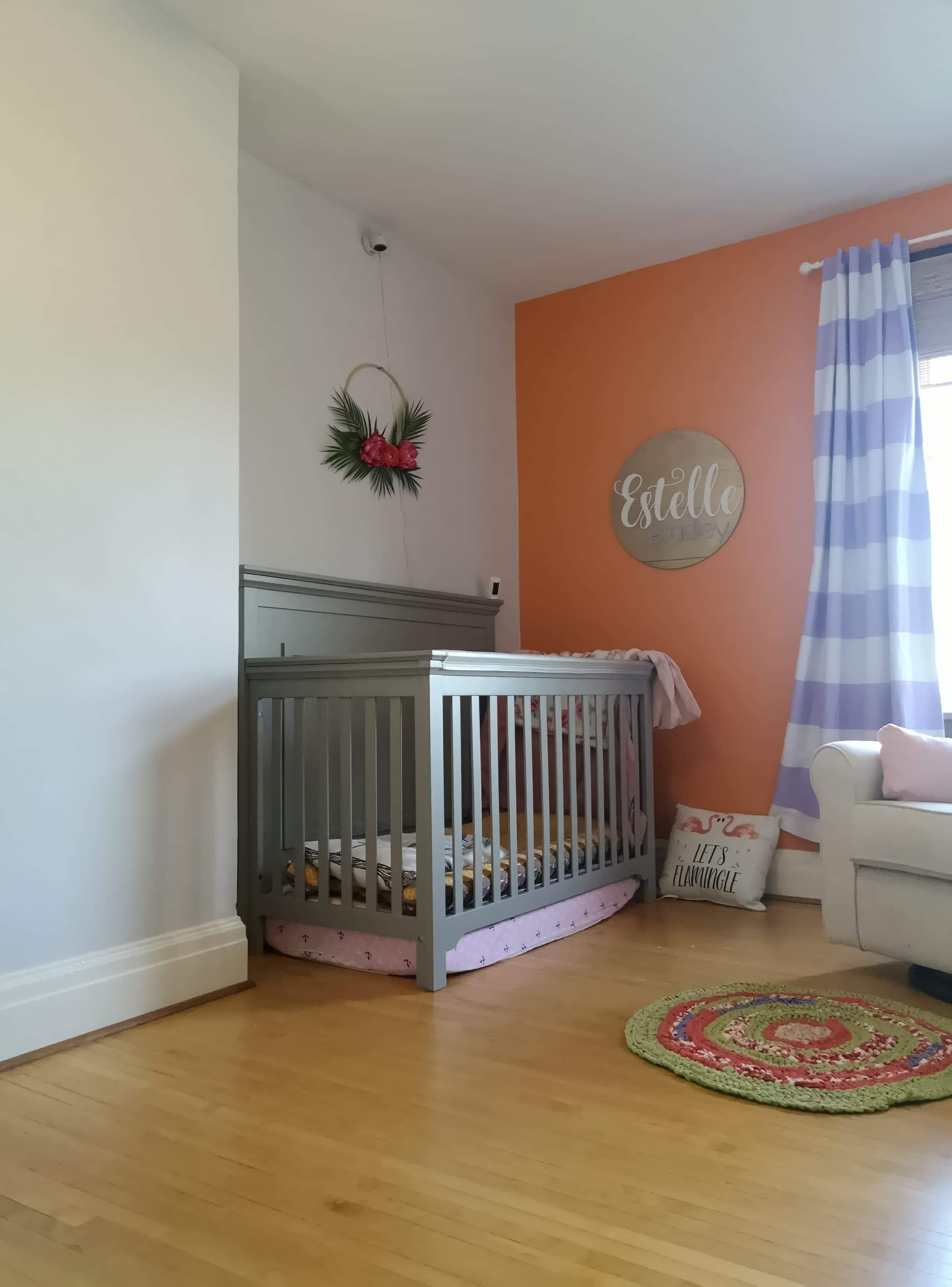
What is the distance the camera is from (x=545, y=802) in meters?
2.63

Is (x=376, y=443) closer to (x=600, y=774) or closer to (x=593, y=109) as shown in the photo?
(x=593, y=109)

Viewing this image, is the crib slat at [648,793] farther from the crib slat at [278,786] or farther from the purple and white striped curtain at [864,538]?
the crib slat at [278,786]

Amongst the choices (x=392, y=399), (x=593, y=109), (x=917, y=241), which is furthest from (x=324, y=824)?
(x=917, y=241)

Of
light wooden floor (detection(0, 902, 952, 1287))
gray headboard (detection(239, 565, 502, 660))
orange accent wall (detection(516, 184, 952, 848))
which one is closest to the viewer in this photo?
light wooden floor (detection(0, 902, 952, 1287))

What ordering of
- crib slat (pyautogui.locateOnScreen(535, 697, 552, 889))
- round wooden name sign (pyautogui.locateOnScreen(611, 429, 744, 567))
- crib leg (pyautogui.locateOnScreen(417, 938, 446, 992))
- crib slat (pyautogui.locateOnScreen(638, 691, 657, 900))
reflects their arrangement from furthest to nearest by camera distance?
round wooden name sign (pyautogui.locateOnScreen(611, 429, 744, 567))
crib slat (pyautogui.locateOnScreen(638, 691, 657, 900))
crib slat (pyautogui.locateOnScreen(535, 697, 552, 889))
crib leg (pyautogui.locateOnScreen(417, 938, 446, 992))

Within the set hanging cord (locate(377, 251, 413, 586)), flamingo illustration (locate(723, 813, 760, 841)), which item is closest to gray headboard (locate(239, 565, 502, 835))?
hanging cord (locate(377, 251, 413, 586))

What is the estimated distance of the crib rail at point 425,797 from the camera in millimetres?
2219

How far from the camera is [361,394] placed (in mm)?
3219

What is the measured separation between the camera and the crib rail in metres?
2.22

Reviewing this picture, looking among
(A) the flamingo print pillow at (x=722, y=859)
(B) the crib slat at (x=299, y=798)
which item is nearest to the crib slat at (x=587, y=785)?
(A) the flamingo print pillow at (x=722, y=859)

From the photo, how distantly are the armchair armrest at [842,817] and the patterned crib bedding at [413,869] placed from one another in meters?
0.74

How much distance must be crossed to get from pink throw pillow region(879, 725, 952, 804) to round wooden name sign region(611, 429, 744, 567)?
138cm

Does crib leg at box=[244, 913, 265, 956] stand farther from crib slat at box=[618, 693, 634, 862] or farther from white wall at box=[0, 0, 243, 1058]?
crib slat at box=[618, 693, 634, 862]

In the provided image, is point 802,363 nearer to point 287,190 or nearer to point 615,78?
point 615,78
